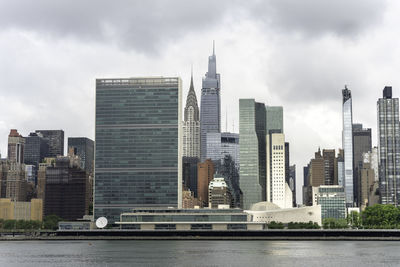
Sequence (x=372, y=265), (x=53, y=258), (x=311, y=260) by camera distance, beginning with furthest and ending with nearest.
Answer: (x=53, y=258)
(x=311, y=260)
(x=372, y=265)

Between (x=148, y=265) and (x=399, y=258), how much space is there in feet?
189

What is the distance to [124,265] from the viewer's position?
140m

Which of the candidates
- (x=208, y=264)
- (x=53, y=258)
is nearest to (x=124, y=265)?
(x=208, y=264)

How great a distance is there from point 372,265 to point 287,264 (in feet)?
56.0

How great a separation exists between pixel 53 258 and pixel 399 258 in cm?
8127

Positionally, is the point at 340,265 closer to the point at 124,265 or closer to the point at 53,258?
the point at 124,265

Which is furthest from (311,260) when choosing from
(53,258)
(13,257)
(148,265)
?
(13,257)

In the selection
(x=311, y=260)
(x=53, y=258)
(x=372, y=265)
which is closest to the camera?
(x=372, y=265)

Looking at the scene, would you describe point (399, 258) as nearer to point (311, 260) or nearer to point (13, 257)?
point (311, 260)

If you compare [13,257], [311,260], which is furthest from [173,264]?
[13,257]

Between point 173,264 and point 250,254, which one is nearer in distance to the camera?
point 173,264

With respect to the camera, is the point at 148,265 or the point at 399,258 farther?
the point at 399,258

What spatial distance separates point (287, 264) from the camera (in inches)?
5586

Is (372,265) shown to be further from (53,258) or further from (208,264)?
(53,258)
